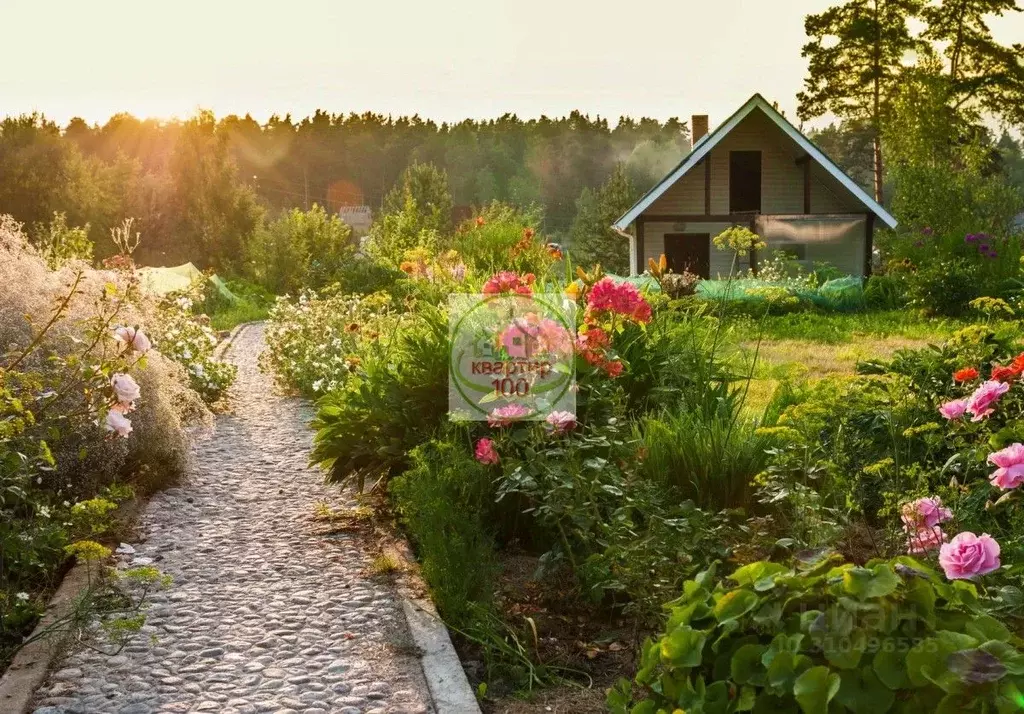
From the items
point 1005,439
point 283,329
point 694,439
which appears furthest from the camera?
point 283,329

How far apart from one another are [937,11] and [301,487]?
35.3m

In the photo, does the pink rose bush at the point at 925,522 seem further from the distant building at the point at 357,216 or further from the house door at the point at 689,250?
the distant building at the point at 357,216

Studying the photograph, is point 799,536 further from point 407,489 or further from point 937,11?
point 937,11

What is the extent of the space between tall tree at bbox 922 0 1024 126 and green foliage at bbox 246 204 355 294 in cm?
2198

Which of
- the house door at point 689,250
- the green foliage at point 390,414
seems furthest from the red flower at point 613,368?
the house door at point 689,250

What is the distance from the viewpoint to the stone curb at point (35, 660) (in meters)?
3.81

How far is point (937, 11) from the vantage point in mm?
35594

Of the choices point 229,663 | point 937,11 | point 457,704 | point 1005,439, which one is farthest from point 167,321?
point 937,11

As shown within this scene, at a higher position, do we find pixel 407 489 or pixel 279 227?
pixel 279 227

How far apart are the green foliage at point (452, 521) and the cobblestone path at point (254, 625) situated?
0.90 feet

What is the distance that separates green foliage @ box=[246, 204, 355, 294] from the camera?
84.6 feet

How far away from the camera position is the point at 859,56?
121ft

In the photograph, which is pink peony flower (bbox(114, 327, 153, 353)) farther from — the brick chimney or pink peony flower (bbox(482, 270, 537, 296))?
the brick chimney

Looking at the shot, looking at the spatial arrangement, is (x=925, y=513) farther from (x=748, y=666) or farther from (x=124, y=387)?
(x=124, y=387)
